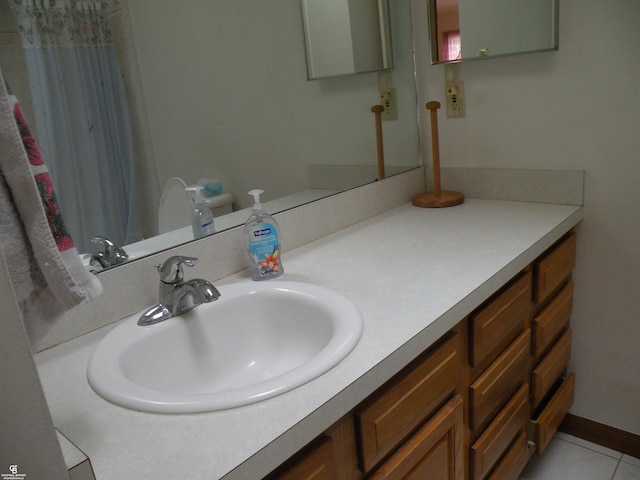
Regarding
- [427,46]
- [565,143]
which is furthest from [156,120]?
[565,143]

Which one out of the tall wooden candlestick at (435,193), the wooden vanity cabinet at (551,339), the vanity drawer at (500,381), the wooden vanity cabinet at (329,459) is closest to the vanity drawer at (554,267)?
the wooden vanity cabinet at (551,339)

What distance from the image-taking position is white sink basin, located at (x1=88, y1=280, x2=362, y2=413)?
2.67 feet

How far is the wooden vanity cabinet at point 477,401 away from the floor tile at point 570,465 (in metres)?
0.16

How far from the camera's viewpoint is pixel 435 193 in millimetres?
1888

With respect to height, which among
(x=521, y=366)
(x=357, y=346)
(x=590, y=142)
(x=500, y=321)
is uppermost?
(x=590, y=142)

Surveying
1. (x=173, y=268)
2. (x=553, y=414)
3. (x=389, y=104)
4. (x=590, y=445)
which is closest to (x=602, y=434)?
(x=590, y=445)

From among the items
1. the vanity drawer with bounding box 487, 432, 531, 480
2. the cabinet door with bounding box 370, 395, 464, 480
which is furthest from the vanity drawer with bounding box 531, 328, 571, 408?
the cabinet door with bounding box 370, 395, 464, 480

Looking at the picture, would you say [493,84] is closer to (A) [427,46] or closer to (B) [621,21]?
(A) [427,46]

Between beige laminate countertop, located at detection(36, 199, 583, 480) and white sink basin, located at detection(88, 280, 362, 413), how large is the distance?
0.08 feet

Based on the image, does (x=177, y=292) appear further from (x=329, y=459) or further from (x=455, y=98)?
(x=455, y=98)

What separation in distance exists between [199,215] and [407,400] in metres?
0.64

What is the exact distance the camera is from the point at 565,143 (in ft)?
5.45

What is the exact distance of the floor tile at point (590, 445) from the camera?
1.79 m

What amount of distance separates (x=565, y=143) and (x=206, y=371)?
131 cm
